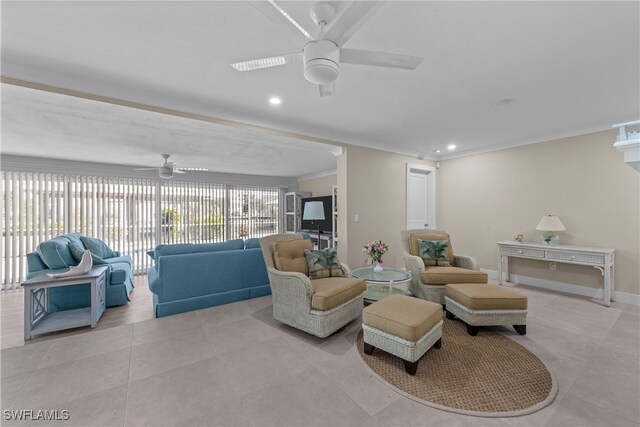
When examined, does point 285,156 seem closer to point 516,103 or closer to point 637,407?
point 516,103

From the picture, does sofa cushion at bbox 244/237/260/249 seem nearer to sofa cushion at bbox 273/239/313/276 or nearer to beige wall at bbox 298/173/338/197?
sofa cushion at bbox 273/239/313/276

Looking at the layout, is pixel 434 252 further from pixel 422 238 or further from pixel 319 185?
pixel 319 185

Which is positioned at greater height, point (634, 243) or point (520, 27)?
point (520, 27)

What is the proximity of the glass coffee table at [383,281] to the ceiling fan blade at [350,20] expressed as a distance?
2.54 meters

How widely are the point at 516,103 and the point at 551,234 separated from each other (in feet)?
7.71

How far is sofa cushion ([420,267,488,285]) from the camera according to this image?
3186mm

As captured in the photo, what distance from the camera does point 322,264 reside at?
3184mm

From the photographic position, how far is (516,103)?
3014 millimetres

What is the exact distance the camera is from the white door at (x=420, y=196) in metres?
5.35

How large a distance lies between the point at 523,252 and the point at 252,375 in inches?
169

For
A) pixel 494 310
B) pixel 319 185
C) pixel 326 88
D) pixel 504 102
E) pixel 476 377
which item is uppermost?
pixel 504 102

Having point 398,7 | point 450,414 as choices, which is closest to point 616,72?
point 398,7

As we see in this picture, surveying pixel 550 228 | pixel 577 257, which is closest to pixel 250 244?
pixel 550 228

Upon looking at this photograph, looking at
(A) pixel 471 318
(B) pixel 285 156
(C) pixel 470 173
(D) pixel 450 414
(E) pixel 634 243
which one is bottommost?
(D) pixel 450 414
